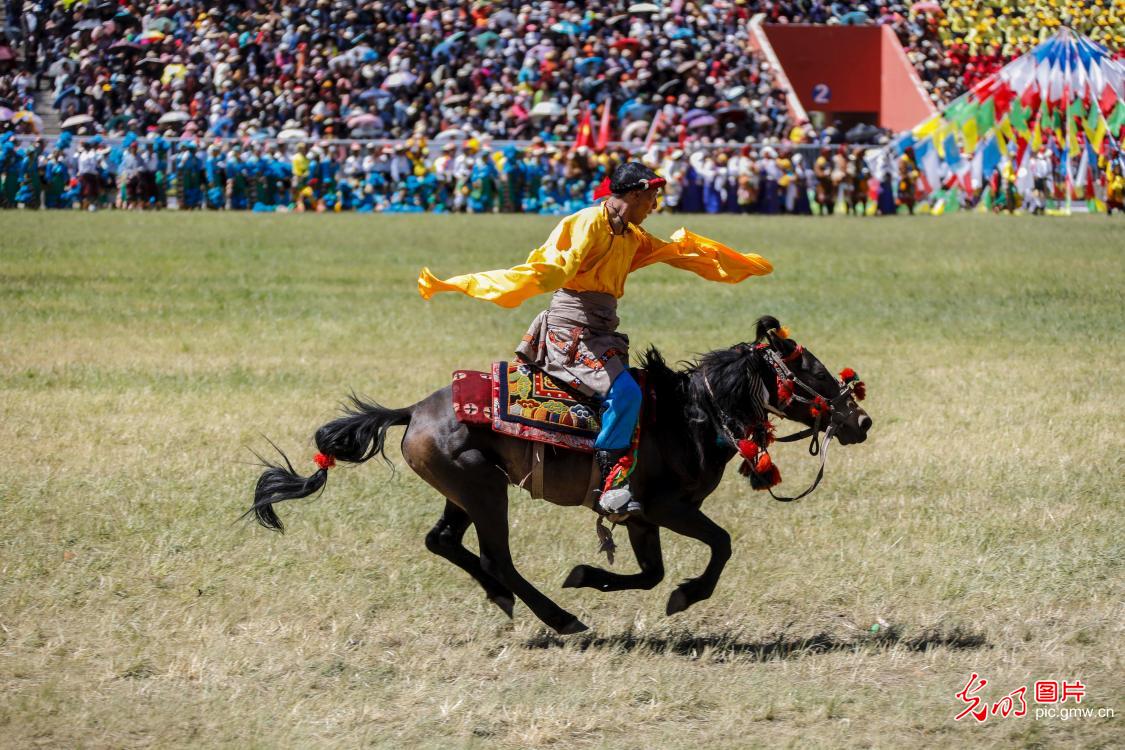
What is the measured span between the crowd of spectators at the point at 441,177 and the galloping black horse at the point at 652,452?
97.7 feet

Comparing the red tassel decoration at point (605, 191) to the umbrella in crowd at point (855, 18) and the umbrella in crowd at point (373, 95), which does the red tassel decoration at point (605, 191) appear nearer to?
the umbrella in crowd at point (373, 95)

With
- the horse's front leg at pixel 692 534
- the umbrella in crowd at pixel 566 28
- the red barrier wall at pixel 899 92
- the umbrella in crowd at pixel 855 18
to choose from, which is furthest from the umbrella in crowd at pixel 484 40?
the horse's front leg at pixel 692 534

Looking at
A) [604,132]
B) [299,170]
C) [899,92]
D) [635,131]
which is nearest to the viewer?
[299,170]

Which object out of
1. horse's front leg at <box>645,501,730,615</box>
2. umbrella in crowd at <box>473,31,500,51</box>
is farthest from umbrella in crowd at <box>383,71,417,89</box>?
horse's front leg at <box>645,501,730,615</box>

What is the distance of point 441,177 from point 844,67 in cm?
1734

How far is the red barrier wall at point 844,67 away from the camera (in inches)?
1828

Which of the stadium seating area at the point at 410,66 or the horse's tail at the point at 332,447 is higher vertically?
the stadium seating area at the point at 410,66

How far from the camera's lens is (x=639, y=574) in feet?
21.1

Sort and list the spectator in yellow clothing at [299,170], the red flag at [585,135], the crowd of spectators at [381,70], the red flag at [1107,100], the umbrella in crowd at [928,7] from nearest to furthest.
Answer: the red flag at [1107,100]
the spectator in yellow clothing at [299,170]
the red flag at [585,135]
the crowd of spectators at [381,70]
the umbrella in crowd at [928,7]

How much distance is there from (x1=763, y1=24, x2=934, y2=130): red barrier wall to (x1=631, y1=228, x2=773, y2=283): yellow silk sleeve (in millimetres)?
41043

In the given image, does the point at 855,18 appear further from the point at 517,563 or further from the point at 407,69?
the point at 517,563

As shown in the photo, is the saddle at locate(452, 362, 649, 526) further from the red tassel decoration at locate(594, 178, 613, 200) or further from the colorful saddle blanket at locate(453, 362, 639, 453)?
the red tassel decoration at locate(594, 178, 613, 200)

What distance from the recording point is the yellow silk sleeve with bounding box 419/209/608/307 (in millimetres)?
6055

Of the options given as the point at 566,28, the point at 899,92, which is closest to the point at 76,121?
the point at 566,28
